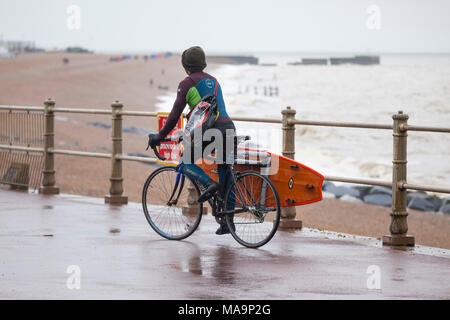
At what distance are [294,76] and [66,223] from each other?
14862cm

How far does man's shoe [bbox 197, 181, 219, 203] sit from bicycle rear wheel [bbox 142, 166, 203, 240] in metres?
0.26

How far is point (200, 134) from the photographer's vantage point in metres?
8.91

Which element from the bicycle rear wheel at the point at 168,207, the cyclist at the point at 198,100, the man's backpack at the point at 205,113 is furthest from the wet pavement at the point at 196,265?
the man's backpack at the point at 205,113

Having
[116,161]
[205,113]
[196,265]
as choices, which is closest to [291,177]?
[205,113]

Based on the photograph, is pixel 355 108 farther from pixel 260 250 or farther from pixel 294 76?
pixel 260 250

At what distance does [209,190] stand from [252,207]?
1.67 ft

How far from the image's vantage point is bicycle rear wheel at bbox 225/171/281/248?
8.72 meters

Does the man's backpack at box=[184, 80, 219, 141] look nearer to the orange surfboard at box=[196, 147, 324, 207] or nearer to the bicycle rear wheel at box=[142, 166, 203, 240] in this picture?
the orange surfboard at box=[196, 147, 324, 207]

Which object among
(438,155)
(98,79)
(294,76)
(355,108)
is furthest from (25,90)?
(294,76)

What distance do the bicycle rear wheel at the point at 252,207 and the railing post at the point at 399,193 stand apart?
63.1 inches

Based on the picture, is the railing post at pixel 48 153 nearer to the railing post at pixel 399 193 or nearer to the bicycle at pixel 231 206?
the bicycle at pixel 231 206

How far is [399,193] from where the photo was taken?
9.70 m

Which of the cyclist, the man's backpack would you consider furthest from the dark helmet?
the man's backpack

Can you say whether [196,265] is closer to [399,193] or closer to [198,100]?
[198,100]
